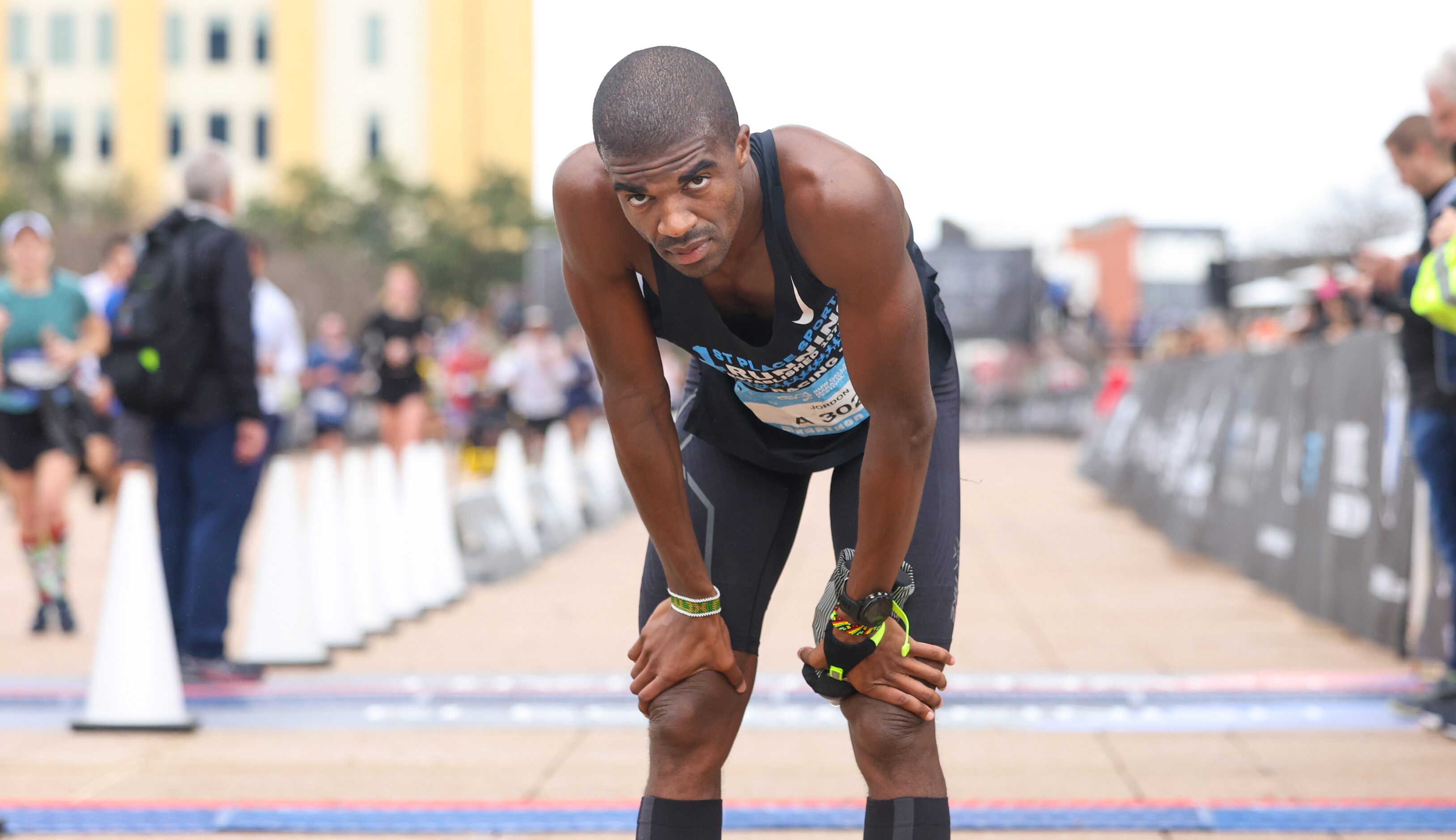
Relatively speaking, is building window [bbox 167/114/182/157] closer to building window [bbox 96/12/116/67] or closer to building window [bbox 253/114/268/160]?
building window [bbox 253/114/268/160]

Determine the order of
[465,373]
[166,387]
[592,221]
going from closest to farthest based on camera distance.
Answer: [592,221] → [166,387] → [465,373]

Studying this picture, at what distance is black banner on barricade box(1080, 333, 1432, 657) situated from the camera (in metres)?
6.61

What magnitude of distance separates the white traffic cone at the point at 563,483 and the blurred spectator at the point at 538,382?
8.50 ft

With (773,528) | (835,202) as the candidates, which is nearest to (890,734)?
(773,528)

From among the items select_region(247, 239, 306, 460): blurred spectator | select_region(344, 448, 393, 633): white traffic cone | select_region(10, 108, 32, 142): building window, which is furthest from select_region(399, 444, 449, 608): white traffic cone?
select_region(10, 108, 32, 142): building window

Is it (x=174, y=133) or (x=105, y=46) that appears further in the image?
(x=174, y=133)

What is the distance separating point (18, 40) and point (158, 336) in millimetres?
55520

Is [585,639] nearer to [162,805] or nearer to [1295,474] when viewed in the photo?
[162,805]

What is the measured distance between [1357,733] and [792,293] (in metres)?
3.58

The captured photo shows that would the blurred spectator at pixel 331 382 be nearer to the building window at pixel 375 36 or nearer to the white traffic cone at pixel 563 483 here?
the white traffic cone at pixel 563 483

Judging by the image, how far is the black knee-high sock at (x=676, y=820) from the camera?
2.72 metres

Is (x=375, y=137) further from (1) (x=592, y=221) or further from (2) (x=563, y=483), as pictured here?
(1) (x=592, y=221)

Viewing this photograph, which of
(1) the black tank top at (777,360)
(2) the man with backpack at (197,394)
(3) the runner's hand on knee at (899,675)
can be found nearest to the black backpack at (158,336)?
(2) the man with backpack at (197,394)

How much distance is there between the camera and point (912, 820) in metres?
2.69
